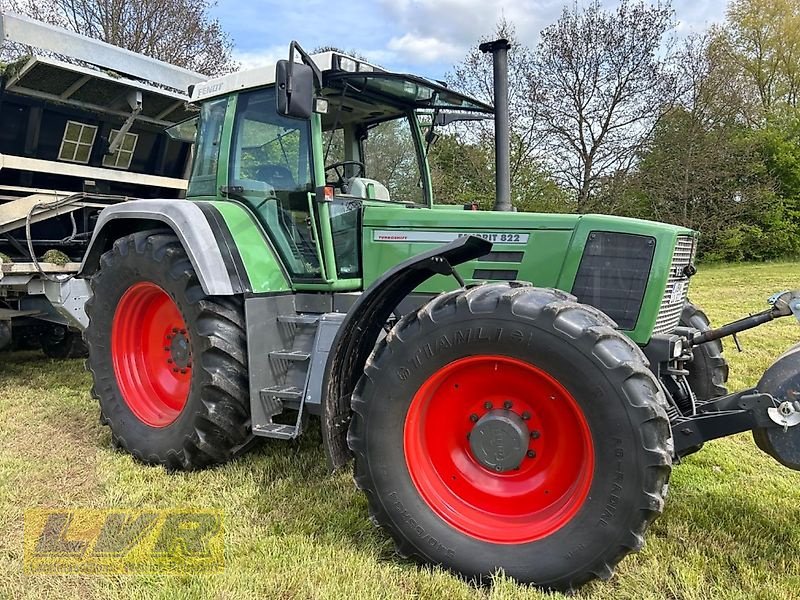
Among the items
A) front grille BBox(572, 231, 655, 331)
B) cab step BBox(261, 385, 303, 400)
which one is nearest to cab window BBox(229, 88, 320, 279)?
cab step BBox(261, 385, 303, 400)

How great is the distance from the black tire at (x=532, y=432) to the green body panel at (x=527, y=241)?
61 centimetres

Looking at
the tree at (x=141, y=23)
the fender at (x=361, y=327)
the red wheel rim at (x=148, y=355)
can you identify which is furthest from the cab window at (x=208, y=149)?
the tree at (x=141, y=23)

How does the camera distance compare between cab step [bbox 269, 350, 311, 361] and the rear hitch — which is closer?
the rear hitch

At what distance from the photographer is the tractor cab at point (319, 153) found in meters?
3.61

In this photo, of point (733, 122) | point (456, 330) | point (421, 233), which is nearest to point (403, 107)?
point (421, 233)

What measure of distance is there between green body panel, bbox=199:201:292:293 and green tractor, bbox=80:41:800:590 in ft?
0.05

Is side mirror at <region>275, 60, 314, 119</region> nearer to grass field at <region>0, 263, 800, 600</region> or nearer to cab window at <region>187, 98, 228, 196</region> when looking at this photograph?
cab window at <region>187, 98, 228, 196</region>

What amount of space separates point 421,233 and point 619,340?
1.46 metres

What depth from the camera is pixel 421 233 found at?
350 cm

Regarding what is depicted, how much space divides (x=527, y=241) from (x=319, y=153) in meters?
1.30

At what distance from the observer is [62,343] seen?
6.68m

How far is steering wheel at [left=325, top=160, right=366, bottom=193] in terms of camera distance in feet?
13.0

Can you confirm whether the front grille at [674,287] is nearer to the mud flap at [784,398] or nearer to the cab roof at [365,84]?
the mud flap at [784,398]

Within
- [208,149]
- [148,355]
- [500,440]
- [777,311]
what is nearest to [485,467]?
[500,440]
